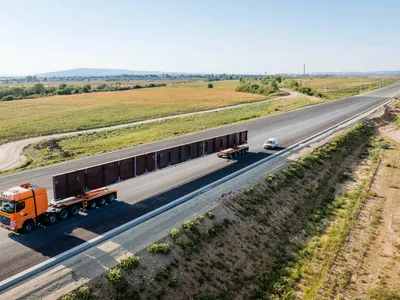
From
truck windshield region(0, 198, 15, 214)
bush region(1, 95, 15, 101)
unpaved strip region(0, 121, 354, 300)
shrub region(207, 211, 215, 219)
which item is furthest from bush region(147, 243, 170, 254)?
bush region(1, 95, 15, 101)

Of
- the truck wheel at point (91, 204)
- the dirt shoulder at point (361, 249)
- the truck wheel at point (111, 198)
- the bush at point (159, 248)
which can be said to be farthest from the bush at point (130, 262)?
the dirt shoulder at point (361, 249)

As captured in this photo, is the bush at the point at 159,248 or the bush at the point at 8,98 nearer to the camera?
the bush at the point at 159,248

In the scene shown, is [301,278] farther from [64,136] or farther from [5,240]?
[64,136]

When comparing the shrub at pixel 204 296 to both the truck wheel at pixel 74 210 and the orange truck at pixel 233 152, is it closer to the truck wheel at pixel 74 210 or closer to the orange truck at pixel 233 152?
the truck wheel at pixel 74 210

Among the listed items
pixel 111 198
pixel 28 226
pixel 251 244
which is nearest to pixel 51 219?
pixel 28 226

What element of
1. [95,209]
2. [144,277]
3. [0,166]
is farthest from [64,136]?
[144,277]

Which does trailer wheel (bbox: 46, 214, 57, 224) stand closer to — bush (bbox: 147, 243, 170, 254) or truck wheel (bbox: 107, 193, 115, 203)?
truck wheel (bbox: 107, 193, 115, 203)
